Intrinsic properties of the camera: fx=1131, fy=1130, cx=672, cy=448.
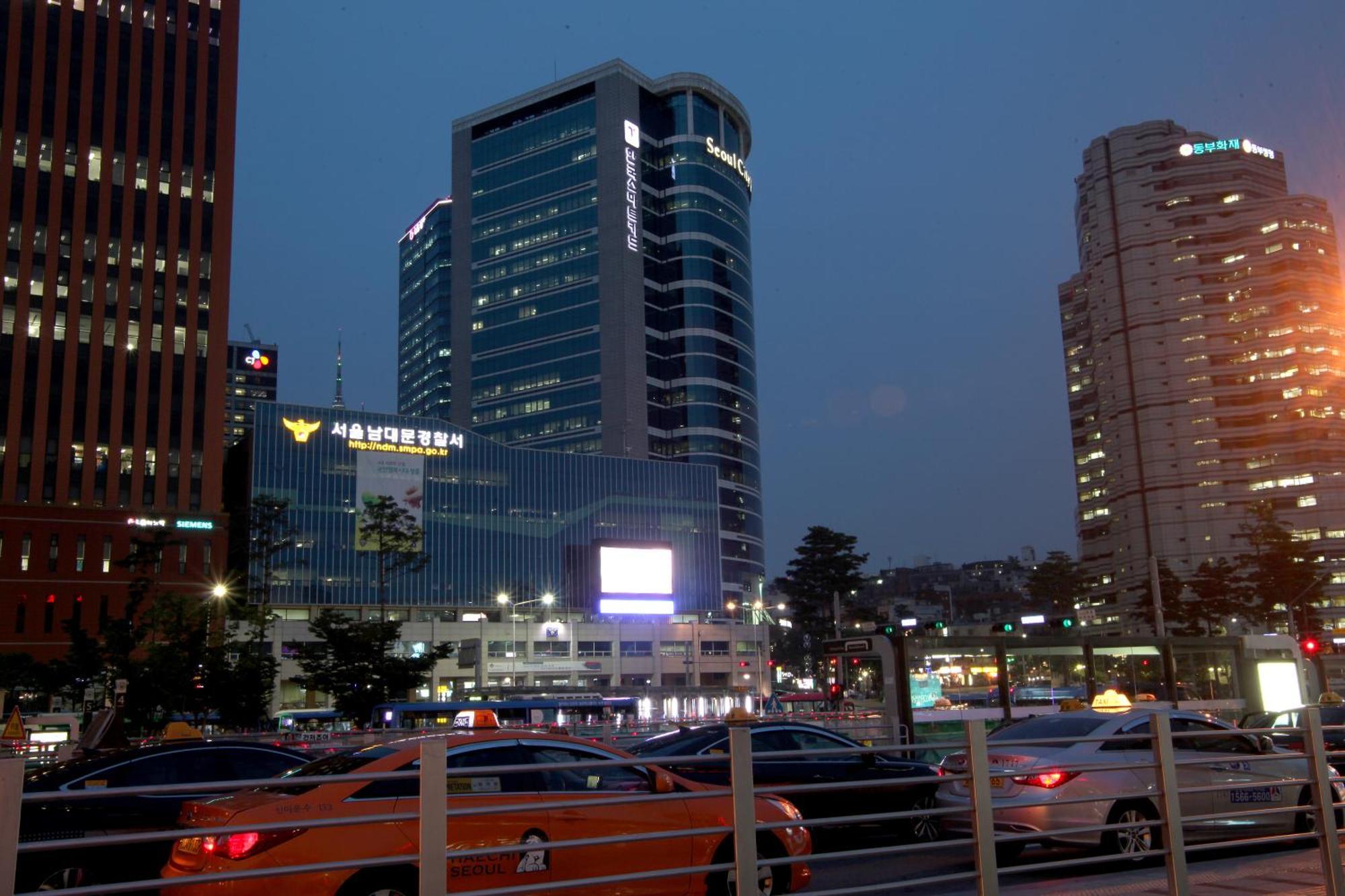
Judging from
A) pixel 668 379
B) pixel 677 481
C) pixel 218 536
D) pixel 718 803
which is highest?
pixel 668 379

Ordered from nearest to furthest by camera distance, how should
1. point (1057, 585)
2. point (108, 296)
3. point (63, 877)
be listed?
point (63, 877) → point (108, 296) → point (1057, 585)

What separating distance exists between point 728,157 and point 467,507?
6484cm

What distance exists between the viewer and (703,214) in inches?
5413

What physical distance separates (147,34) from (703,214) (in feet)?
222

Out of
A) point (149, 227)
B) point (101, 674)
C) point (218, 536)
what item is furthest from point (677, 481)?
point (101, 674)

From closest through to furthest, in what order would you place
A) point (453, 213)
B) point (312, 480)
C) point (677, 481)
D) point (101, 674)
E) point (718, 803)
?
point (718, 803) < point (101, 674) < point (312, 480) < point (677, 481) < point (453, 213)

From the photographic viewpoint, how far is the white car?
38.7 feet

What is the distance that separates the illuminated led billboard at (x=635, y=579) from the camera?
311ft

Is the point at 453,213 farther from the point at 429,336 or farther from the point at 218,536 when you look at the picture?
the point at 218,536

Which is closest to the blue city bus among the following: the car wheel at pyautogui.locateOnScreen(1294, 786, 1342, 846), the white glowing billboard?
the white glowing billboard

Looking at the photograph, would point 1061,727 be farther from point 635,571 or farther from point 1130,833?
point 635,571

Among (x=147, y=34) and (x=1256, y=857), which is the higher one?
(x=147, y=34)

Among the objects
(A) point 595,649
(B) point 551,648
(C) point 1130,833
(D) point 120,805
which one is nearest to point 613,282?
(A) point 595,649

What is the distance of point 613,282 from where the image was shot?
131375mm
